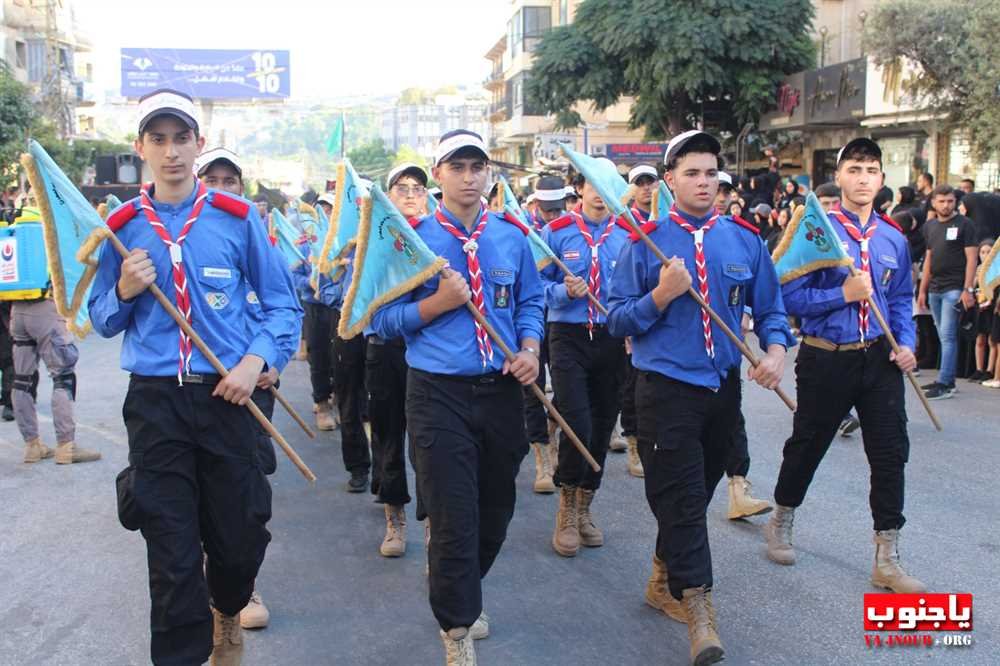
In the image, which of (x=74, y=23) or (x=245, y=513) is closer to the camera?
(x=245, y=513)

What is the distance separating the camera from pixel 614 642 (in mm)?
4879

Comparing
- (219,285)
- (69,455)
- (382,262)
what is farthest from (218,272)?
(69,455)

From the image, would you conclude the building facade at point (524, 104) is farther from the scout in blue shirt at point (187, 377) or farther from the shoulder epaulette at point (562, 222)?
Answer: the scout in blue shirt at point (187, 377)

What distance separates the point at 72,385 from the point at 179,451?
523 centimetres

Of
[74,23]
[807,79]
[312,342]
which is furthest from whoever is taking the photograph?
[74,23]

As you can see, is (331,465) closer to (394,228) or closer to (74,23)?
(394,228)

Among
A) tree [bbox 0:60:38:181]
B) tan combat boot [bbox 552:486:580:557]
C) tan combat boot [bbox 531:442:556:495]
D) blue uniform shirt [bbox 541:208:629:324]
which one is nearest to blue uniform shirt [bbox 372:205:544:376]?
tan combat boot [bbox 552:486:580:557]

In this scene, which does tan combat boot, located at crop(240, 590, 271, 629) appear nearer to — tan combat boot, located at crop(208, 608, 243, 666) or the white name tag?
tan combat boot, located at crop(208, 608, 243, 666)

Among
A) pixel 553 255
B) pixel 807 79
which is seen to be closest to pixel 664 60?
pixel 807 79

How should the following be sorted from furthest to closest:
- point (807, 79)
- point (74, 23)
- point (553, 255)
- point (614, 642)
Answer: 1. point (74, 23)
2. point (807, 79)
3. point (553, 255)
4. point (614, 642)

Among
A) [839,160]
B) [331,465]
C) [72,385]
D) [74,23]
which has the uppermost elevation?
[74,23]

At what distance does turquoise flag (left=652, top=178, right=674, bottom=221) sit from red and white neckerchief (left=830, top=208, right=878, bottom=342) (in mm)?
1206

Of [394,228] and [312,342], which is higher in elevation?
[394,228]

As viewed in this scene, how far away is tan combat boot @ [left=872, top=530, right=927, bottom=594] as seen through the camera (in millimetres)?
5379
